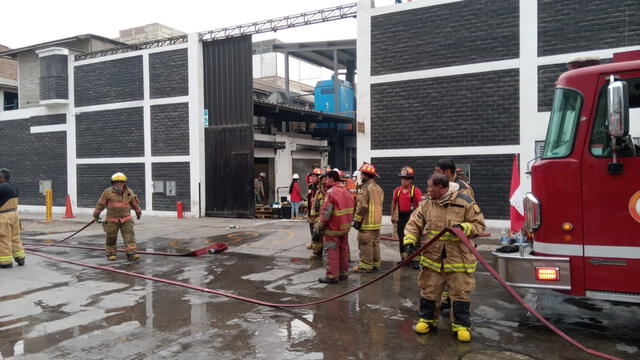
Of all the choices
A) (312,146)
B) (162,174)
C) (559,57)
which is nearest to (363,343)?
(559,57)

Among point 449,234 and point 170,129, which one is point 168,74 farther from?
point 449,234

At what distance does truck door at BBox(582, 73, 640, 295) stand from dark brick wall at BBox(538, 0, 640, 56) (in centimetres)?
851

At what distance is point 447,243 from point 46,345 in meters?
4.22

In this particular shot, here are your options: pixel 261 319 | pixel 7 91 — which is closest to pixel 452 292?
pixel 261 319

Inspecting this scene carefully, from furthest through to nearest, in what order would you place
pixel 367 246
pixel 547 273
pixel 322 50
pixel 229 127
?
1. pixel 322 50
2. pixel 229 127
3. pixel 367 246
4. pixel 547 273

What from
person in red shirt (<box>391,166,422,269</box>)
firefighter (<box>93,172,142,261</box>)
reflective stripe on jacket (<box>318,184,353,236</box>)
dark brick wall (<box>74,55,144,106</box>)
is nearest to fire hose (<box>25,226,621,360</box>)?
firefighter (<box>93,172,142,261</box>)

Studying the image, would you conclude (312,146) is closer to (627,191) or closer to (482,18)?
(482,18)

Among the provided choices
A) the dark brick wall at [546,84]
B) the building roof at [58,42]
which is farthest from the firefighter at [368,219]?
the building roof at [58,42]

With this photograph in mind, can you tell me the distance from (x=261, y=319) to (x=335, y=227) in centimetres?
205

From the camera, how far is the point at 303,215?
17.4m

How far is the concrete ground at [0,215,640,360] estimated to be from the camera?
173 inches

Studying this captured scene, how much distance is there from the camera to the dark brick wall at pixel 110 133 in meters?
18.9

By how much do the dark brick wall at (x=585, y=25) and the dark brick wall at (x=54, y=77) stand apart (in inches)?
756

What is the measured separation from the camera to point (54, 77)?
2014 cm
